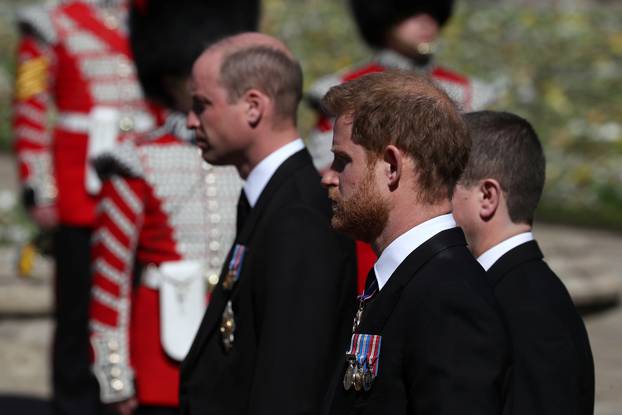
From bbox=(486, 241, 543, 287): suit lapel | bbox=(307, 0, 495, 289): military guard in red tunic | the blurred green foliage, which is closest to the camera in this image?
bbox=(486, 241, 543, 287): suit lapel

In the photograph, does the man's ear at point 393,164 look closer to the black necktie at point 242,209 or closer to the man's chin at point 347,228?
the man's chin at point 347,228

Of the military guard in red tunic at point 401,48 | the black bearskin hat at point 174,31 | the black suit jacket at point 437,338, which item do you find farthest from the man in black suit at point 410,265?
the military guard in red tunic at point 401,48

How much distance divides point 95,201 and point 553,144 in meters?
9.19

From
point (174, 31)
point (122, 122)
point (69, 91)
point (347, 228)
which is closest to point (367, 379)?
point (347, 228)

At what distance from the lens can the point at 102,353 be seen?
4746 mm

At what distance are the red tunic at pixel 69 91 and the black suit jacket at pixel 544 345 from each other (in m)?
3.22

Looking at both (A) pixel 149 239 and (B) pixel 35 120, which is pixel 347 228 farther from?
(B) pixel 35 120

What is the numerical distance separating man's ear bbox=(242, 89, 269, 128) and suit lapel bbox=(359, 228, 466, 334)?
3.41 feet

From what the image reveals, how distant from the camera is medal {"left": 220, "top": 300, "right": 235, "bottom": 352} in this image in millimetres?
3611

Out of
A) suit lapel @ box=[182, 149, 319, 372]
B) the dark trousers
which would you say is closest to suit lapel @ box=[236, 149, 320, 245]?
suit lapel @ box=[182, 149, 319, 372]

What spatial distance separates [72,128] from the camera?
6.48 m

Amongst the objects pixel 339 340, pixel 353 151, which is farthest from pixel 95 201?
pixel 353 151

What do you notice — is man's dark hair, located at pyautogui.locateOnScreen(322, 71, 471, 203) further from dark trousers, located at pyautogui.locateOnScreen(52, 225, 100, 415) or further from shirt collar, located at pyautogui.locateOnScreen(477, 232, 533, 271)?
dark trousers, located at pyautogui.locateOnScreen(52, 225, 100, 415)

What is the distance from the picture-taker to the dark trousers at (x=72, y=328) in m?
6.37
